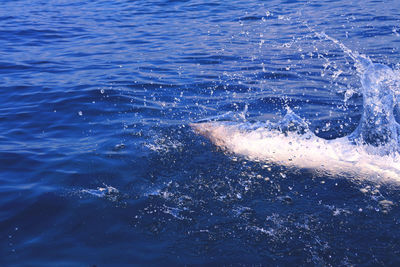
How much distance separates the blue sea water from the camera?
11.2ft

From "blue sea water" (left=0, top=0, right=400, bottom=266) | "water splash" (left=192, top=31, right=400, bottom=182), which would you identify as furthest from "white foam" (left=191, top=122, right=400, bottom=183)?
"blue sea water" (left=0, top=0, right=400, bottom=266)

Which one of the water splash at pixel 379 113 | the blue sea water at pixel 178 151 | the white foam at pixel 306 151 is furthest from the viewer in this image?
the water splash at pixel 379 113

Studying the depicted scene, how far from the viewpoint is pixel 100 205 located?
13.1 feet

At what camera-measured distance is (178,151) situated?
16.6 feet

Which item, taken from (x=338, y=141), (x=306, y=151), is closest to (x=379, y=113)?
(x=338, y=141)

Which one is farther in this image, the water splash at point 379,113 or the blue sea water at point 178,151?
the water splash at point 379,113

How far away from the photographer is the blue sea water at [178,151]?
11.2 feet

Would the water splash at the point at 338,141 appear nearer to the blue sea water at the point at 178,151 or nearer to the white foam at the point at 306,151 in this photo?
the white foam at the point at 306,151

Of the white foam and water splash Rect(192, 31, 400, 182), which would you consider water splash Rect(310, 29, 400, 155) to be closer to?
water splash Rect(192, 31, 400, 182)

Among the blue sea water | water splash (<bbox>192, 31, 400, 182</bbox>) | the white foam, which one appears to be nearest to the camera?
the blue sea water

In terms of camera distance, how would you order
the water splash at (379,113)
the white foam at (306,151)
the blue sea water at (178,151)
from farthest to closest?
the water splash at (379,113) → the white foam at (306,151) → the blue sea water at (178,151)

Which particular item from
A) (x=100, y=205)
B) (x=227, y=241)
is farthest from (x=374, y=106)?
(x=100, y=205)

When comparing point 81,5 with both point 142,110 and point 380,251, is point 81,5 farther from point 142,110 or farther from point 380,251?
point 380,251

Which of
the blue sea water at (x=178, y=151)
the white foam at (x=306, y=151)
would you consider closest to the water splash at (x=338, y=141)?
the white foam at (x=306, y=151)
